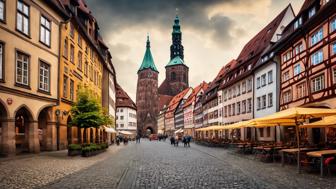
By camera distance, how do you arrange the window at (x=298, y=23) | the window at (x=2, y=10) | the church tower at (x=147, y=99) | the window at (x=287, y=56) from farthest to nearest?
the church tower at (x=147, y=99)
the window at (x=287, y=56)
the window at (x=298, y=23)
the window at (x=2, y=10)

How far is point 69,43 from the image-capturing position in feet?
94.7

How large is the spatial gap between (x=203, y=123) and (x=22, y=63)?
175ft

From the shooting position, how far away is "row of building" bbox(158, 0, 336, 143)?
23.8 meters

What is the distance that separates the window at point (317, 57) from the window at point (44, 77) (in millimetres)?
18839

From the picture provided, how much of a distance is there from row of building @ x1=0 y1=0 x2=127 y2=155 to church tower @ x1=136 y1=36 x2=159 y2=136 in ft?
305

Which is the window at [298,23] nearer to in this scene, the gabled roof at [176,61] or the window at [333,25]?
the window at [333,25]

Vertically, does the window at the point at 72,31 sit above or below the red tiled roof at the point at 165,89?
below

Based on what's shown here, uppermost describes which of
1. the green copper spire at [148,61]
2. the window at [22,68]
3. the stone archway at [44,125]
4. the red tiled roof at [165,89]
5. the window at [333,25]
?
the green copper spire at [148,61]

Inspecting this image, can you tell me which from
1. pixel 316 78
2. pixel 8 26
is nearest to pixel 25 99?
pixel 8 26

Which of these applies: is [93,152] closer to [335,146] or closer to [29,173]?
[29,173]

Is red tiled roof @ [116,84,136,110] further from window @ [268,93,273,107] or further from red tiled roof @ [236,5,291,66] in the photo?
window @ [268,93,273,107]

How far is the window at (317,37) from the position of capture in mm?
24737

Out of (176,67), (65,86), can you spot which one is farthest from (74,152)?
(176,67)

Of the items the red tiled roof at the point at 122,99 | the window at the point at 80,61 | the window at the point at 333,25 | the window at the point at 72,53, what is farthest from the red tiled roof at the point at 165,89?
the window at the point at 333,25
